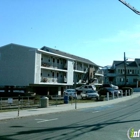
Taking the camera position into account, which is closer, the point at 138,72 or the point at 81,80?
the point at 81,80

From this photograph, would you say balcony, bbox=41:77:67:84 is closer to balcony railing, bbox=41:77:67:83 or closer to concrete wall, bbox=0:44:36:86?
balcony railing, bbox=41:77:67:83

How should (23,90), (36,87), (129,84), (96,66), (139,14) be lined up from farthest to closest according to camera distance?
(129,84), (96,66), (36,87), (23,90), (139,14)

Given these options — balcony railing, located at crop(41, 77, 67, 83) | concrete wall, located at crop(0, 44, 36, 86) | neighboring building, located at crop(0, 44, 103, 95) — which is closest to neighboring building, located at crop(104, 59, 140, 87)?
balcony railing, located at crop(41, 77, 67, 83)

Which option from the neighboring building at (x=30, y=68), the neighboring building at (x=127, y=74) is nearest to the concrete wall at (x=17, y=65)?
the neighboring building at (x=30, y=68)

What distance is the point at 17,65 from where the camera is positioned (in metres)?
47.6

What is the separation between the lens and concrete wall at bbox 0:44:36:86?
46250mm

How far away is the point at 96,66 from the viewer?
3152 inches

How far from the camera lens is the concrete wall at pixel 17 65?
4625cm

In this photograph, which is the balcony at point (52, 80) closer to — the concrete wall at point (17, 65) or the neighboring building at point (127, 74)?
the concrete wall at point (17, 65)

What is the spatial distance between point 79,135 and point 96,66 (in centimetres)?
7027

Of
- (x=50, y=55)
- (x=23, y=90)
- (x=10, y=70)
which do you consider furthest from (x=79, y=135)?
(x=50, y=55)

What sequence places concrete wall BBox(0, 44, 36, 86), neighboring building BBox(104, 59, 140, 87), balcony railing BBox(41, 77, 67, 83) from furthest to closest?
1. neighboring building BBox(104, 59, 140, 87)
2. balcony railing BBox(41, 77, 67, 83)
3. concrete wall BBox(0, 44, 36, 86)

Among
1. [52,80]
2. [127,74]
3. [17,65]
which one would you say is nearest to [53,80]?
[52,80]

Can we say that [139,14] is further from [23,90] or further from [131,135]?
[23,90]
